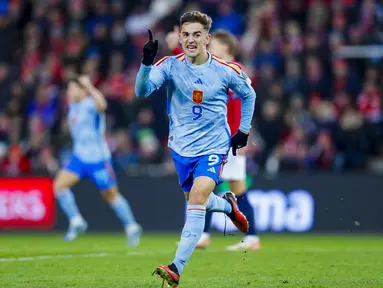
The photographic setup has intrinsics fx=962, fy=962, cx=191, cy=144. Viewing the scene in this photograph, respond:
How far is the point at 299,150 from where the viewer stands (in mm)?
18406

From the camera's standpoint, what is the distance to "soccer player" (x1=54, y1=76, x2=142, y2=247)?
15.6 meters

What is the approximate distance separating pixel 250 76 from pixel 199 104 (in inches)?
410

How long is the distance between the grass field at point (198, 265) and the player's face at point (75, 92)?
2.39 meters

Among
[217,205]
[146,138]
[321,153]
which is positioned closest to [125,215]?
[146,138]

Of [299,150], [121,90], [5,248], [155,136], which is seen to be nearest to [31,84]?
[121,90]

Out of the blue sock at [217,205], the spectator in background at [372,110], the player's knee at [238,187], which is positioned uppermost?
the spectator in background at [372,110]

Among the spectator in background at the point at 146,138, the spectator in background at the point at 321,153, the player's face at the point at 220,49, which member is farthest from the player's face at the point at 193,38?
the spectator in background at the point at 146,138

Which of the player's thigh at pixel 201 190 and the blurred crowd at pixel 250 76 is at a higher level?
the blurred crowd at pixel 250 76

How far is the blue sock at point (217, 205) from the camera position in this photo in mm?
9320

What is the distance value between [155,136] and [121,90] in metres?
1.74

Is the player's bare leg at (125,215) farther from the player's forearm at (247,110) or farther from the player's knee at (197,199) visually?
the player's knee at (197,199)

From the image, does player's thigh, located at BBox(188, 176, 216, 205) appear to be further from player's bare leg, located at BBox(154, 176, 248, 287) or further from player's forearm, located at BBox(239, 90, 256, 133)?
player's forearm, located at BBox(239, 90, 256, 133)

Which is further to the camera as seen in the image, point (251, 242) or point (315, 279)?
point (251, 242)

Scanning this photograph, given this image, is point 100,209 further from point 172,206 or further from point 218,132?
point 218,132
